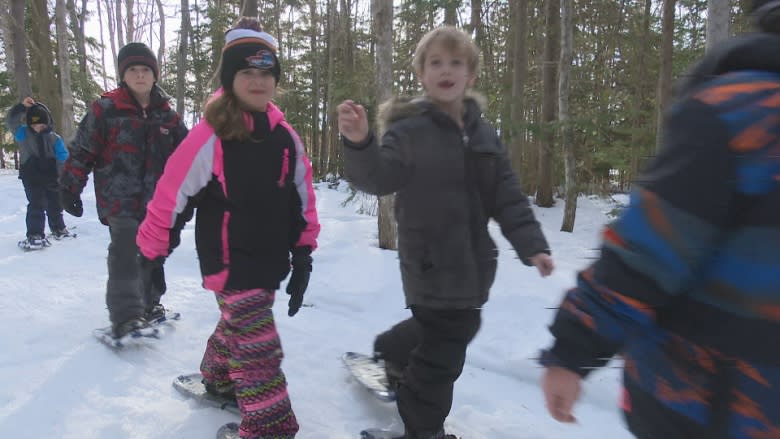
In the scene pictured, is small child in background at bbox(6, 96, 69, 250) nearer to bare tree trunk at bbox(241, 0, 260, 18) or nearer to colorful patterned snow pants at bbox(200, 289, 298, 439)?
bare tree trunk at bbox(241, 0, 260, 18)

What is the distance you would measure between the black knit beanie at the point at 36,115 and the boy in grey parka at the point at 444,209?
6.62 m


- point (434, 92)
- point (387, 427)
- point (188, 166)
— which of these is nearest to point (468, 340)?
point (387, 427)

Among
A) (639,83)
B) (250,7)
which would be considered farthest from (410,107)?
(639,83)

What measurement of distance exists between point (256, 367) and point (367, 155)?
1106 millimetres

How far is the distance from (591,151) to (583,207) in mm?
1595

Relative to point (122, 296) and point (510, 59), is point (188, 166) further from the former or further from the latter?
point (510, 59)

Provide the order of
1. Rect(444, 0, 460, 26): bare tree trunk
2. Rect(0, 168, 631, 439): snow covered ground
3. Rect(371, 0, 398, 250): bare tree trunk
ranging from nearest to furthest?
Rect(0, 168, 631, 439): snow covered ground < Rect(371, 0, 398, 250): bare tree trunk < Rect(444, 0, 460, 26): bare tree trunk

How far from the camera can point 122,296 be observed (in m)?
3.52

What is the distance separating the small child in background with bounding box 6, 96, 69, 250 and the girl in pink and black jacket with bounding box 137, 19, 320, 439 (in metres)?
5.51

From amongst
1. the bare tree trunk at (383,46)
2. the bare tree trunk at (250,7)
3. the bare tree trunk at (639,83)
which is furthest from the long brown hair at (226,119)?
the bare tree trunk at (639,83)

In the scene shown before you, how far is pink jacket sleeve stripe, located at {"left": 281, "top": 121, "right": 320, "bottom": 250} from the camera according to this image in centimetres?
257

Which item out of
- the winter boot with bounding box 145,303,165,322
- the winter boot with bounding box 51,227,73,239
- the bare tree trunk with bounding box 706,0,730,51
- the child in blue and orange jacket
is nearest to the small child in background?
→ the winter boot with bounding box 51,227,73,239

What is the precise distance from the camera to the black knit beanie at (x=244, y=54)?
2.41 meters

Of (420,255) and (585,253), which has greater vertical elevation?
(420,255)
